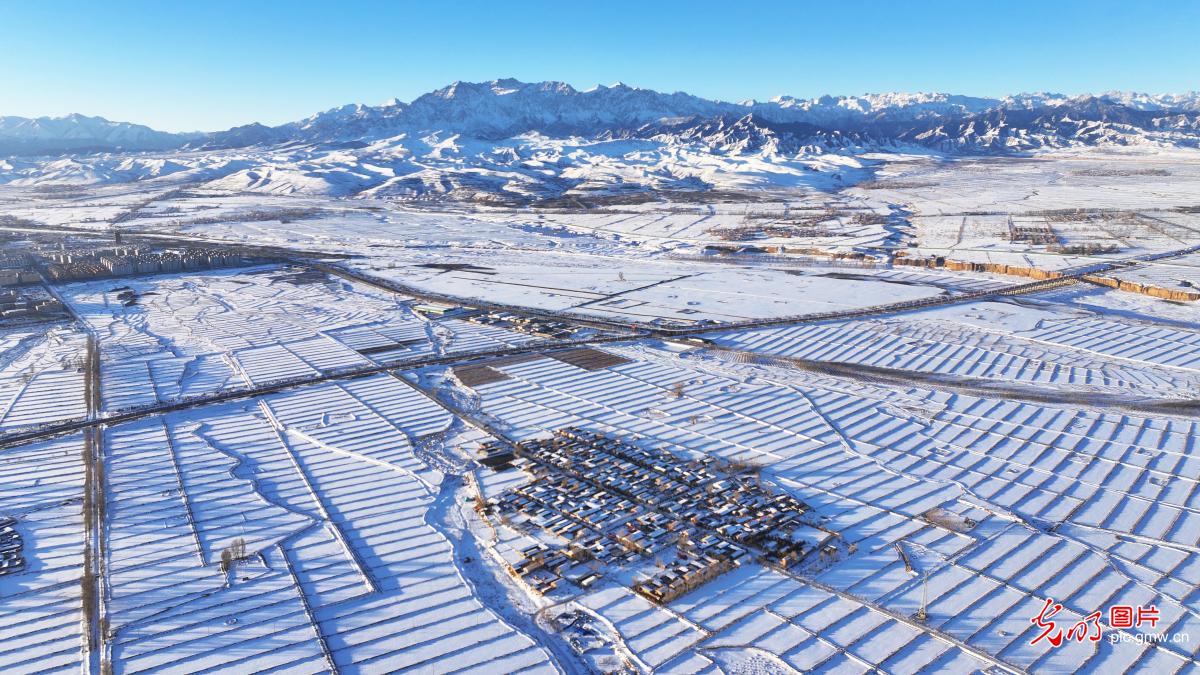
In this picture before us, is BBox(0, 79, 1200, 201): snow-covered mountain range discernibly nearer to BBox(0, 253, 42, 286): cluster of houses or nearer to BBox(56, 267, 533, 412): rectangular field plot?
BBox(0, 253, 42, 286): cluster of houses

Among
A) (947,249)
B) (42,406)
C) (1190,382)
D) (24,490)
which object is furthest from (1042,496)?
(947,249)

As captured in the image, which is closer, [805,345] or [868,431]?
[868,431]

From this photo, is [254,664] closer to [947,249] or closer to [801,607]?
[801,607]

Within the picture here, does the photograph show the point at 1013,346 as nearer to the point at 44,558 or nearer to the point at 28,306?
the point at 44,558

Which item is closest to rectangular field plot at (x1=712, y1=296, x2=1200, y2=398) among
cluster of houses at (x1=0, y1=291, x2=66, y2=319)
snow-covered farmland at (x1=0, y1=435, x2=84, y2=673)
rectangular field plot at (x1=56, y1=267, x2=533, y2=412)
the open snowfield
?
the open snowfield

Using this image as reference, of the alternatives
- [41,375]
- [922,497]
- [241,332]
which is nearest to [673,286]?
[241,332]

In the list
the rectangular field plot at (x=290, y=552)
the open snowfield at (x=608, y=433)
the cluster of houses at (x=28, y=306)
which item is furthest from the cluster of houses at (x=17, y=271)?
the rectangular field plot at (x=290, y=552)
